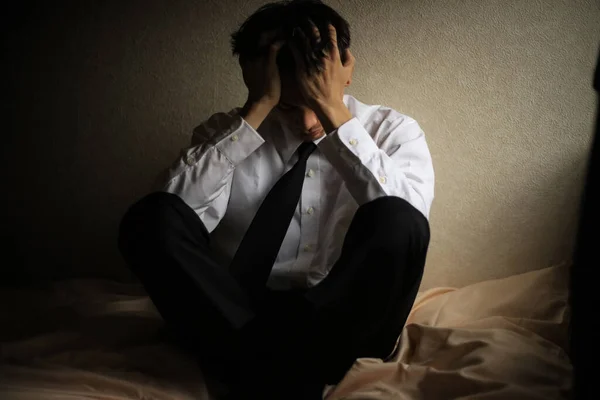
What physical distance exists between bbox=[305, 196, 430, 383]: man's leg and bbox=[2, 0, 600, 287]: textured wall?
1.94ft

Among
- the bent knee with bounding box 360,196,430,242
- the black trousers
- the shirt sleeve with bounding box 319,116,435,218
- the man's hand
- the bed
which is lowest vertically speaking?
the bed

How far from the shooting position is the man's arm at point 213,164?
3.60 feet

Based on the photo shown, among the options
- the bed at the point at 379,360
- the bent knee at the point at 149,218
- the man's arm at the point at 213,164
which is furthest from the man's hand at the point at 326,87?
the bed at the point at 379,360

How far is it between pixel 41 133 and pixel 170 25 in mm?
466

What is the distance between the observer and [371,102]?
4.82ft

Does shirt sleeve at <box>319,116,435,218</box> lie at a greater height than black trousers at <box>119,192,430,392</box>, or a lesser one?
greater

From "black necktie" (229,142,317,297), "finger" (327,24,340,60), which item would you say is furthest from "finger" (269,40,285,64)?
"black necktie" (229,142,317,297)

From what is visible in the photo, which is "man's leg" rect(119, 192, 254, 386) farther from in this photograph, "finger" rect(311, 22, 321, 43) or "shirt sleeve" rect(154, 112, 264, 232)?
"finger" rect(311, 22, 321, 43)

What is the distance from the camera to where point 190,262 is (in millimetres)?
925

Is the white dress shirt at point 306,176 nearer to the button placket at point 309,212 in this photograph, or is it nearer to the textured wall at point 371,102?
the button placket at point 309,212

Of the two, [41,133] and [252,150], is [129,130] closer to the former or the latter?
[41,133]

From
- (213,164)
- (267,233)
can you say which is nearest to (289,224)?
(267,233)

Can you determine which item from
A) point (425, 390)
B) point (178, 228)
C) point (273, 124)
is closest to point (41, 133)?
point (273, 124)

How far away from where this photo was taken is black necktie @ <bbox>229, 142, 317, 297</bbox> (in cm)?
107
